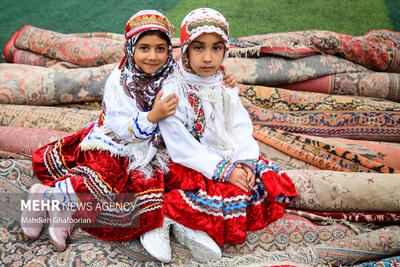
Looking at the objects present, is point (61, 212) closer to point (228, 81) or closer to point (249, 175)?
point (249, 175)

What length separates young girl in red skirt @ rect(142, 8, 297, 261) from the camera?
5.47 feet

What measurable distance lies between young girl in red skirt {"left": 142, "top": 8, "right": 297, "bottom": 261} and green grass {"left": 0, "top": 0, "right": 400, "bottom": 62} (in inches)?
96.0

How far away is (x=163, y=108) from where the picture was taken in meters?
1.64

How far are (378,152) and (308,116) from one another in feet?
1.84

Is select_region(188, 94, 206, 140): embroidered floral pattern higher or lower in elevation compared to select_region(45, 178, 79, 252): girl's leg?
higher

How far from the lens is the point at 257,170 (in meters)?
1.90

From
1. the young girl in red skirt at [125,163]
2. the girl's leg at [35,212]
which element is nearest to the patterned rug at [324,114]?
the young girl in red skirt at [125,163]

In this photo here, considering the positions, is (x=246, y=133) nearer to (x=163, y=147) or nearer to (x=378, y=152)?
(x=163, y=147)

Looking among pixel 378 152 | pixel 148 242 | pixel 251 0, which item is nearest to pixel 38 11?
pixel 251 0

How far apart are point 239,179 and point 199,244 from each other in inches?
15.7

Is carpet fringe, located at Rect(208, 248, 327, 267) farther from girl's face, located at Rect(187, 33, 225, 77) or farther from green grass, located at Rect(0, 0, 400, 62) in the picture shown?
green grass, located at Rect(0, 0, 400, 62)

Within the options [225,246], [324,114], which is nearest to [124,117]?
[225,246]

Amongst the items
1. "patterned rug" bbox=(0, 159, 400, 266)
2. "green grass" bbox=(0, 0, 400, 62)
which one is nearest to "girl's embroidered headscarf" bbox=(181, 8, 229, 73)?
"patterned rug" bbox=(0, 159, 400, 266)

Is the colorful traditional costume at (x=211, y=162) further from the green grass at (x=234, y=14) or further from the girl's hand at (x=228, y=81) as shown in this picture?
the green grass at (x=234, y=14)
